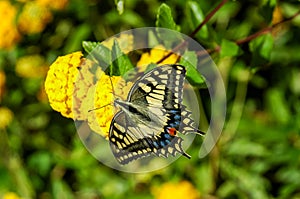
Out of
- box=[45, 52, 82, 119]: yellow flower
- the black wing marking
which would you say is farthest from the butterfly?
box=[45, 52, 82, 119]: yellow flower

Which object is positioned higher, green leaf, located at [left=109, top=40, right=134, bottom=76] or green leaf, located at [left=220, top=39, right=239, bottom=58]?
green leaf, located at [left=109, top=40, right=134, bottom=76]

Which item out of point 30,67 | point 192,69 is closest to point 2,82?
point 30,67

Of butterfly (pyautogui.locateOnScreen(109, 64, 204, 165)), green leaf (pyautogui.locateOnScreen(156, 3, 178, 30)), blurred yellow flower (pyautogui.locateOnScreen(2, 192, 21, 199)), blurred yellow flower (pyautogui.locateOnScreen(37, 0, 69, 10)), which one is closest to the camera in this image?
butterfly (pyautogui.locateOnScreen(109, 64, 204, 165))

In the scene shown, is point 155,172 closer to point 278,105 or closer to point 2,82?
point 278,105

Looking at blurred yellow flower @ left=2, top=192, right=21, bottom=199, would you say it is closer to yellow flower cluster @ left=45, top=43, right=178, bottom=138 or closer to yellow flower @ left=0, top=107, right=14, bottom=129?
yellow flower @ left=0, top=107, right=14, bottom=129

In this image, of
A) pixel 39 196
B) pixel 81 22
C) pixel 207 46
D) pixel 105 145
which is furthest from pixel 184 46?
pixel 39 196

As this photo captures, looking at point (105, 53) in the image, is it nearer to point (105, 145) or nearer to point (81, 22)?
point (105, 145)
